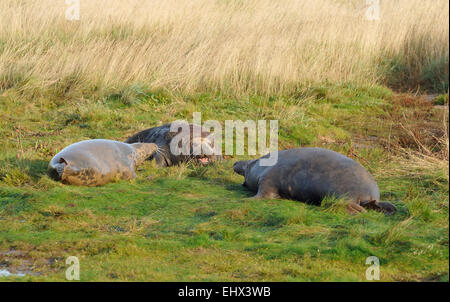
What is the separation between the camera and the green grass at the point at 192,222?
17.4 feet

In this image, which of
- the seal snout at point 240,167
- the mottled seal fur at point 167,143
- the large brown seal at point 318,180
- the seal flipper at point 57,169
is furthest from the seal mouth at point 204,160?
the seal flipper at point 57,169

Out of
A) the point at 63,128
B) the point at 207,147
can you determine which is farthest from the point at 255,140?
the point at 63,128

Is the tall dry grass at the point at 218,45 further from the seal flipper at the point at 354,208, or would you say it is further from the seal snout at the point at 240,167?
the seal flipper at the point at 354,208

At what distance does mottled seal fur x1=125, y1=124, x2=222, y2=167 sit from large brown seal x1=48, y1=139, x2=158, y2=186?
0.68 m

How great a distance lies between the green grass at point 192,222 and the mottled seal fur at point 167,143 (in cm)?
29

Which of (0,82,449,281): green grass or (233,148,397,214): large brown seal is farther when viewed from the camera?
(233,148,397,214): large brown seal

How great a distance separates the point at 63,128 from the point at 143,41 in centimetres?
349

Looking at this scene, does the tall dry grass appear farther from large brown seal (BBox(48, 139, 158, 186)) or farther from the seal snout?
the seal snout

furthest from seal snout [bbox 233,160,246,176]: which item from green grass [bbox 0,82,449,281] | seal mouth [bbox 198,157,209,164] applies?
seal mouth [bbox 198,157,209,164]

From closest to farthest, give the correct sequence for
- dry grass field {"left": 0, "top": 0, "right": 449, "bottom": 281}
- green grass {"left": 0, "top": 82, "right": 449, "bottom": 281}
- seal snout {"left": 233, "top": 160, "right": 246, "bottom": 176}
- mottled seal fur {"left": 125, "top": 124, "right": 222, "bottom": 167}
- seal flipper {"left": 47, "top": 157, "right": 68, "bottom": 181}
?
green grass {"left": 0, "top": 82, "right": 449, "bottom": 281}, dry grass field {"left": 0, "top": 0, "right": 449, "bottom": 281}, seal flipper {"left": 47, "top": 157, "right": 68, "bottom": 181}, seal snout {"left": 233, "top": 160, "right": 246, "bottom": 176}, mottled seal fur {"left": 125, "top": 124, "right": 222, "bottom": 167}

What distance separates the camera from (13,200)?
7.02 metres

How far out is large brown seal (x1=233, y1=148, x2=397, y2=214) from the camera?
22.3ft

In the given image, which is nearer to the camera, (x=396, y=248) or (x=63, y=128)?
(x=396, y=248)
